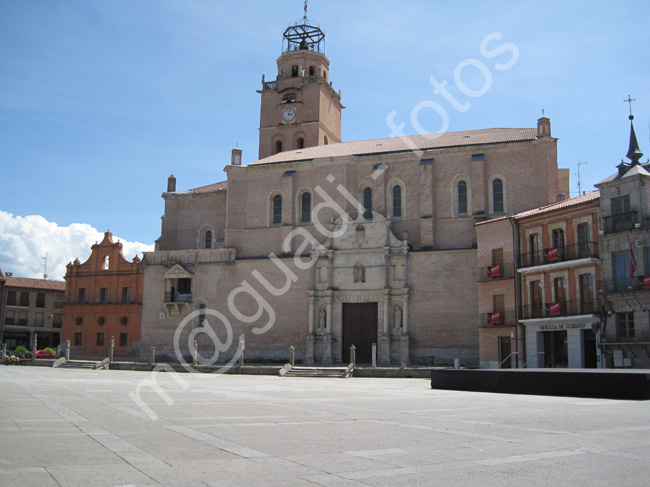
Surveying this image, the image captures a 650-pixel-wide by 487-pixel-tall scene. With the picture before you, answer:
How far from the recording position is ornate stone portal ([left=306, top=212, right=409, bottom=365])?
144 feet

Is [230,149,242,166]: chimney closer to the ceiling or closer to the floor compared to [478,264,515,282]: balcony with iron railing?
closer to the ceiling

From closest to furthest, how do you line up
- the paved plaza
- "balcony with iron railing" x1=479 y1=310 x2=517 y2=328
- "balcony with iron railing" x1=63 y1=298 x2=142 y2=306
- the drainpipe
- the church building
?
the paved plaza < the drainpipe < "balcony with iron railing" x1=479 y1=310 x2=517 y2=328 < the church building < "balcony with iron railing" x1=63 y1=298 x2=142 y2=306

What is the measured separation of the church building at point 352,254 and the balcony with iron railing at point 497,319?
7.09 feet

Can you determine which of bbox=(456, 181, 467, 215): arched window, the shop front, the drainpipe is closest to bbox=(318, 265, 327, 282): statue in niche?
bbox=(456, 181, 467, 215): arched window

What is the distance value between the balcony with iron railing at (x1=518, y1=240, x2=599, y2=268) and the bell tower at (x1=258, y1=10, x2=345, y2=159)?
92.9ft

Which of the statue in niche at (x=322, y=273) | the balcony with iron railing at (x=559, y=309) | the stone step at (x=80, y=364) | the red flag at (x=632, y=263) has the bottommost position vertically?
the stone step at (x=80, y=364)

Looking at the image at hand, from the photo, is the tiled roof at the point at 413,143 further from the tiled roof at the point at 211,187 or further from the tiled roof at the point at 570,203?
the tiled roof at the point at 570,203

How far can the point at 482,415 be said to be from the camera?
45.0 ft

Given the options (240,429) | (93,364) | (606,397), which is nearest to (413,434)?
(240,429)

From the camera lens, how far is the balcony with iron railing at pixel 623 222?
31.3 m

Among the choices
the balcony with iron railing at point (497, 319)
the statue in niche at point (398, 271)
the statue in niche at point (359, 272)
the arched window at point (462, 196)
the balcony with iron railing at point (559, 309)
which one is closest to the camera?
the balcony with iron railing at point (559, 309)

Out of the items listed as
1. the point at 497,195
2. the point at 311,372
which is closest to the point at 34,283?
the point at 311,372

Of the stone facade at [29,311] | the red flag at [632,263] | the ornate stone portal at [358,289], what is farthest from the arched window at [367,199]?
the stone facade at [29,311]

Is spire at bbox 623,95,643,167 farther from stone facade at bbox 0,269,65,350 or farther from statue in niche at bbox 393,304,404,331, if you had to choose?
stone facade at bbox 0,269,65,350
